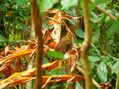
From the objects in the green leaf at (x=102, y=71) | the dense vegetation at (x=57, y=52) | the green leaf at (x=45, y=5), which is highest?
the green leaf at (x=45, y=5)

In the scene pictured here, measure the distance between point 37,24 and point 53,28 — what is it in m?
0.57

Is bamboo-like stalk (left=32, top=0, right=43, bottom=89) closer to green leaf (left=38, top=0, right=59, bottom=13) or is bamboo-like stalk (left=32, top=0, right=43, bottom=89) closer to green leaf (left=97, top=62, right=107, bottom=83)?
green leaf (left=38, top=0, right=59, bottom=13)

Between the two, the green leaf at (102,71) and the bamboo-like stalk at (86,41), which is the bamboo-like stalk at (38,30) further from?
the green leaf at (102,71)

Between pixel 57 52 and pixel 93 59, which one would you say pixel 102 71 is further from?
pixel 57 52

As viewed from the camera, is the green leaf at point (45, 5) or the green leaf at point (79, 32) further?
the green leaf at point (79, 32)

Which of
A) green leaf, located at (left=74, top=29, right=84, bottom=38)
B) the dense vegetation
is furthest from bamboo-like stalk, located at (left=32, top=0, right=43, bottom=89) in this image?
green leaf, located at (left=74, top=29, right=84, bottom=38)

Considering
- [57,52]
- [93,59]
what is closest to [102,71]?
[93,59]

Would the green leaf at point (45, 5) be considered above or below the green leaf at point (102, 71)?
above

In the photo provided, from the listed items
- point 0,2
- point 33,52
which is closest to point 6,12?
point 0,2

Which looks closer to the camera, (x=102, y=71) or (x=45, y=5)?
(x=45, y=5)

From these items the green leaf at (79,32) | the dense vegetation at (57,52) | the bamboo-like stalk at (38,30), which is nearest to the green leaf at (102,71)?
the dense vegetation at (57,52)

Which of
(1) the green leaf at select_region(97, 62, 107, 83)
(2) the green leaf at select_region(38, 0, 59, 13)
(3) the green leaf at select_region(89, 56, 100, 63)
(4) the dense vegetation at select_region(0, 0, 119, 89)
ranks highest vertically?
(2) the green leaf at select_region(38, 0, 59, 13)

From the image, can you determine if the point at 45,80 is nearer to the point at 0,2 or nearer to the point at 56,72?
the point at 56,72

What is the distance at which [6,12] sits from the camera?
1615 millimetres
